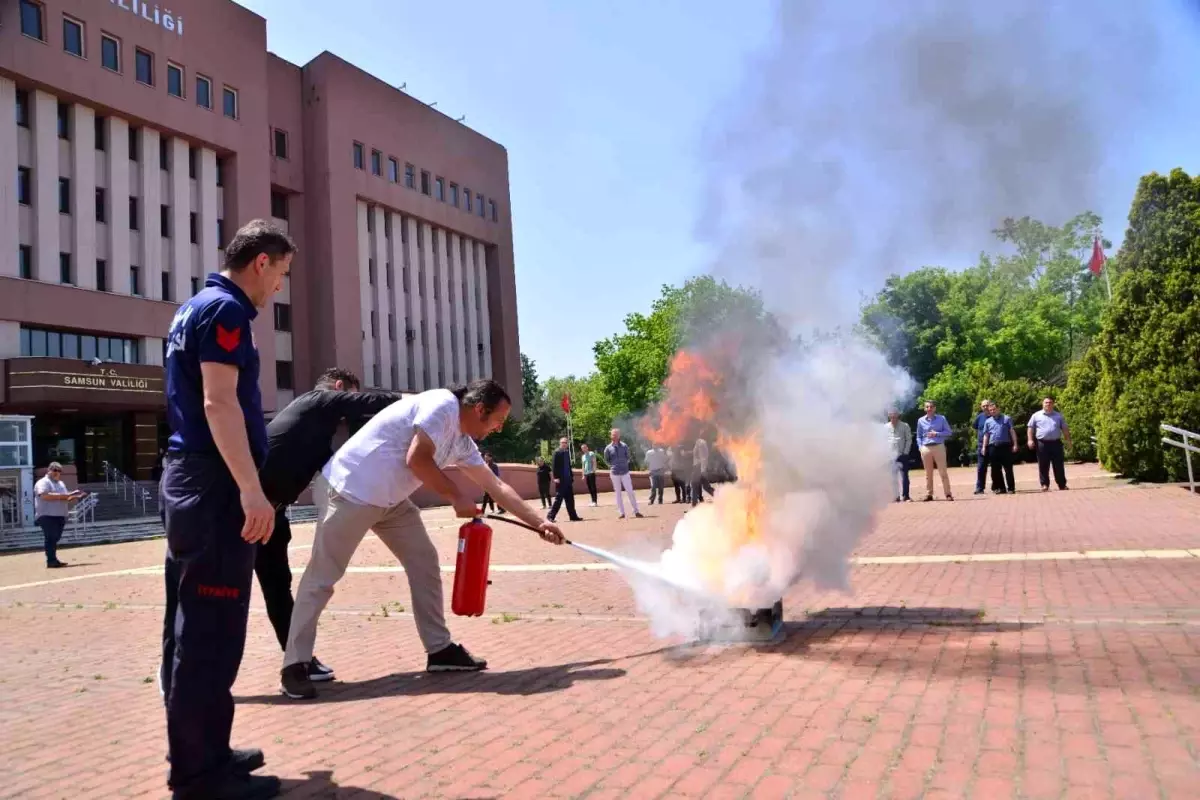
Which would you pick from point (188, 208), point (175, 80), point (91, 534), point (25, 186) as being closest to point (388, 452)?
point (91, 534)

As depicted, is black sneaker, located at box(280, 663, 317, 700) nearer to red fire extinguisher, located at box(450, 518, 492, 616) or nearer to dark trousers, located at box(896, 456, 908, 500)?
red fire extinguisher, located at box(450, 518, 492, 616)

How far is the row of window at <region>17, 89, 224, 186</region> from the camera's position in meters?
31.4

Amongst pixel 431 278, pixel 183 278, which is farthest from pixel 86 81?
pixel 431 278

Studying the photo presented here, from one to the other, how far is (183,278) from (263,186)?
643 cm

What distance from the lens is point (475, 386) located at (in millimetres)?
5031

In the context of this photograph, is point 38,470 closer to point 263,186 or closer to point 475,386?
point 263,186

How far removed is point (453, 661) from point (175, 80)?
1536 inches

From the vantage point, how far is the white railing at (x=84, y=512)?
2246cm

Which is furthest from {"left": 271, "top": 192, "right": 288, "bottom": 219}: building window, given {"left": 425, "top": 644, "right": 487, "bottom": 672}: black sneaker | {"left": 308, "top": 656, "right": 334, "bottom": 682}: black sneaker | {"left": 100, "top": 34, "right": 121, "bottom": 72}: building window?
{"left": 425, "top": 644, "right": 487, "bottom": 672}: black sneaker

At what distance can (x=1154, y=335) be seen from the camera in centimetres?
1480

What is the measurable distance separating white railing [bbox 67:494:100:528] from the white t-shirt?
20778mm

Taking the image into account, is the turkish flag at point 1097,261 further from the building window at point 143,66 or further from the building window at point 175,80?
the building window at point 143,66

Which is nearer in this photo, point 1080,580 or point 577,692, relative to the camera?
point 577,692

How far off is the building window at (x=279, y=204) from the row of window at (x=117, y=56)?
18.9 feet
